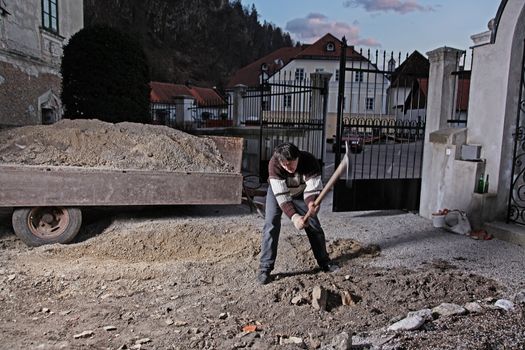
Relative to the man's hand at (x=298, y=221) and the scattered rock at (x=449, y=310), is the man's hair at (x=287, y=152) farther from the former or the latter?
the scattered rock at (x=449, y=310)

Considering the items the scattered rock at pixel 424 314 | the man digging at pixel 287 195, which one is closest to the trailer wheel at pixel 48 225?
the man digging at pixel 287 195

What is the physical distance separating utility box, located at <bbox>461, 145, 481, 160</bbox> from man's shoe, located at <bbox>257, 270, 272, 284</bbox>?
3.63 meters

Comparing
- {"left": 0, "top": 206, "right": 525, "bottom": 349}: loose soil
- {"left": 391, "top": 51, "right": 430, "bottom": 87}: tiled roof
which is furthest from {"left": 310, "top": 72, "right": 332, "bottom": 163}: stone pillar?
{"left": 0, "top": 206, "right": 525, "bottom": 349}: loose soil

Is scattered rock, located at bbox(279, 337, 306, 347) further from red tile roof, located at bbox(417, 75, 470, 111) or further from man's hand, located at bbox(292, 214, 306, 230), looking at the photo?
red tile roof, located at bbox(417, 75, 470, 111)

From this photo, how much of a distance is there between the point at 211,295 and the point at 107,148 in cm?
273

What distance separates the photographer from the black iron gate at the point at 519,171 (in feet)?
18.4

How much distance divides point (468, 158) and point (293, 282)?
355 cm

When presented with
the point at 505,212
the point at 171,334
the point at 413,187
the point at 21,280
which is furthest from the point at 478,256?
the point at 21,280

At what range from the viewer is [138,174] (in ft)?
17.1

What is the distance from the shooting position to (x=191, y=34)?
70562 millimetres

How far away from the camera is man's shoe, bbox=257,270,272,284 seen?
396 centimetres

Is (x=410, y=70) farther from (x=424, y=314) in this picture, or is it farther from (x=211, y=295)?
(x=211, y=295)

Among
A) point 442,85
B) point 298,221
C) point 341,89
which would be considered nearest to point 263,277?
point 298,221

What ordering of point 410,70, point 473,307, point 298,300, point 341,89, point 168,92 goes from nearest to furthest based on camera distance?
point 473,307 → point 298,300 → point 341,89 → point 410,70 → point 168,92
